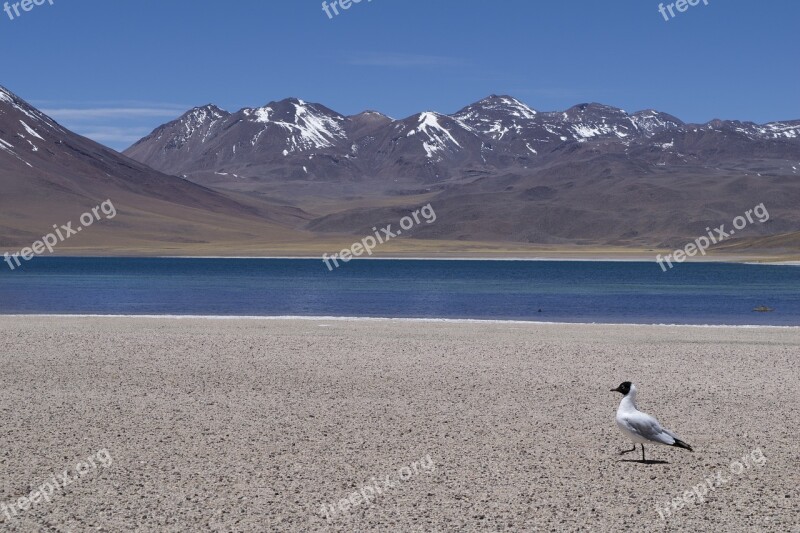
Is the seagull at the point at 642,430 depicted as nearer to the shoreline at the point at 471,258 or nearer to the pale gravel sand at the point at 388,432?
the pale gravel sand at the point at 388,432

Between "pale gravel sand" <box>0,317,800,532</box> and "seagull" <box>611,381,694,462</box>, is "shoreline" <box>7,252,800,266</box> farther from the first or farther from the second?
"seagull" <box>611,381,694,462</box>

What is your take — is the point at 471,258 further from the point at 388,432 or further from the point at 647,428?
the point at 647,428

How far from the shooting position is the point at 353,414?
42.2 feet

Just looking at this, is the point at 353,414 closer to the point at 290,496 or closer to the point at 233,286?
the point at 290,496

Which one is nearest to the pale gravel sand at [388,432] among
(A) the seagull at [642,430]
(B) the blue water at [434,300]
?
(A) the seagull at [642,430]

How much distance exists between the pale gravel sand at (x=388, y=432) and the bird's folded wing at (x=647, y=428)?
29cm

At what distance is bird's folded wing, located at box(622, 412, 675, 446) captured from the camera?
33.7 feet

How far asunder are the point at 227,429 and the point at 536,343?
11230 millimetres

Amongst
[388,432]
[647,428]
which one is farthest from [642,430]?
[388,432]

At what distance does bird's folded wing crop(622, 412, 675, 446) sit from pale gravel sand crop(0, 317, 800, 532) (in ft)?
0.94

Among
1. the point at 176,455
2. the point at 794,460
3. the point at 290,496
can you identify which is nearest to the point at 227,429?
the point at 176,455

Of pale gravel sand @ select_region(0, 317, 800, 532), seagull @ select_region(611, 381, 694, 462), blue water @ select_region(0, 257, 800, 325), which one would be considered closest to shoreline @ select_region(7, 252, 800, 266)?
blue water @ select_region(0, 257, 800, 325)

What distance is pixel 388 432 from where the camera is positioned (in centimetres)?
1173

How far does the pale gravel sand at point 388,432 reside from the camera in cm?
859
